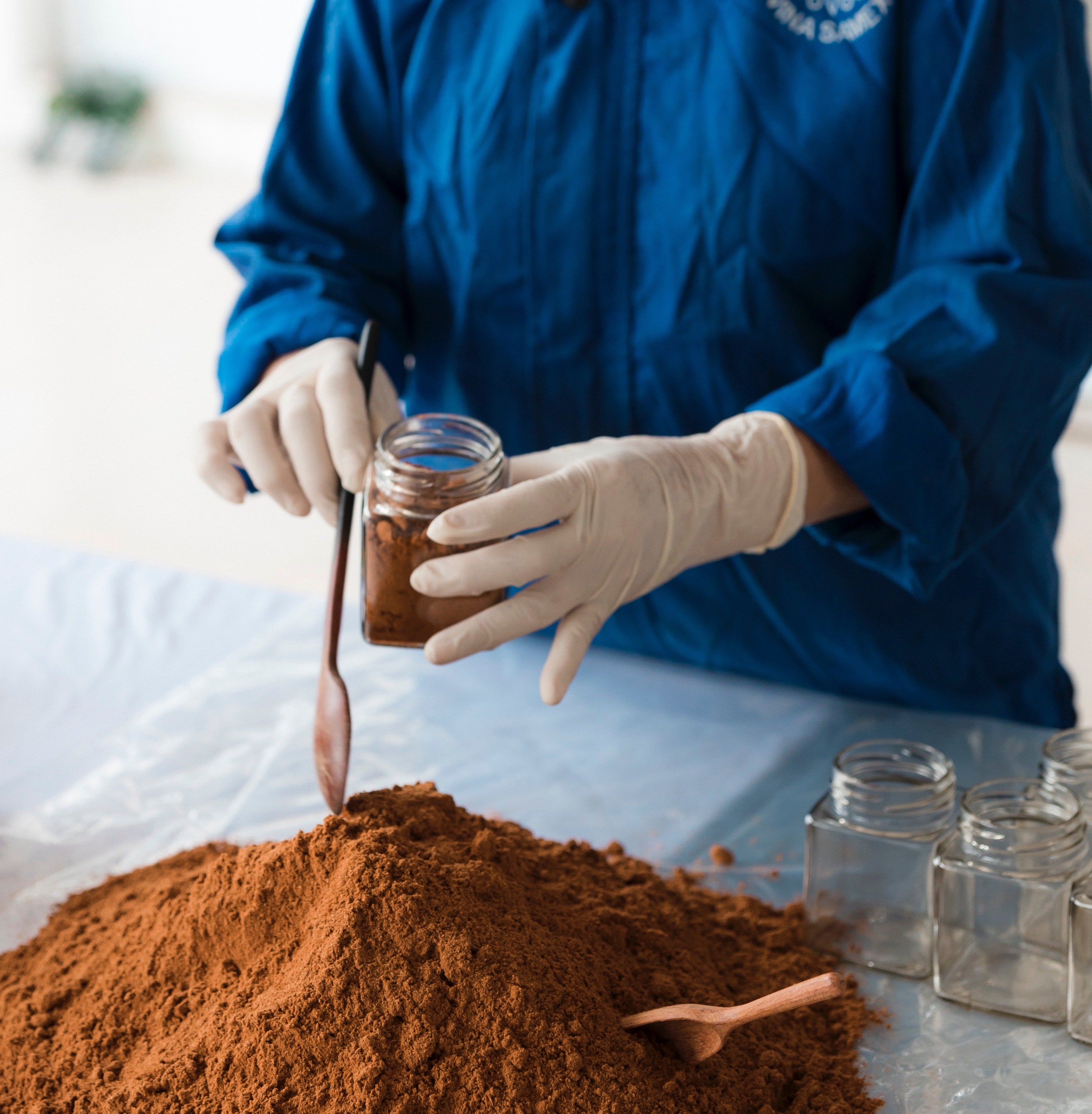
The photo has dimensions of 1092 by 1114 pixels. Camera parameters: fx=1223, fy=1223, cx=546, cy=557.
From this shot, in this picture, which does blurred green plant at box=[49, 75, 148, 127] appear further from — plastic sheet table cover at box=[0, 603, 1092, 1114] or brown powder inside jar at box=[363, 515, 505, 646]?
brown powder inside jar at box=[363, 515, 505, 646]

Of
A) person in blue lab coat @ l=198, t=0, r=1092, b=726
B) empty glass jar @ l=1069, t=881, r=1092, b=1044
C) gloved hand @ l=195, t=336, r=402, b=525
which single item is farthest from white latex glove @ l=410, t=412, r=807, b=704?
empty glass jar @ l=1069, t=881, r=1092, b=1044

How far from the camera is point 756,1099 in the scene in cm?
81

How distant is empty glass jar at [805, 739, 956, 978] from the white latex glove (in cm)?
23

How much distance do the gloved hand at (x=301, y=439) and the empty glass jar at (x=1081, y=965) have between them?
663 mm

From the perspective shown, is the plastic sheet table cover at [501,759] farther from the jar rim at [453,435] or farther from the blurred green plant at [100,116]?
the blurred green plant at [100,116]

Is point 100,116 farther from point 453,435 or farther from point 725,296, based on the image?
point 453,435

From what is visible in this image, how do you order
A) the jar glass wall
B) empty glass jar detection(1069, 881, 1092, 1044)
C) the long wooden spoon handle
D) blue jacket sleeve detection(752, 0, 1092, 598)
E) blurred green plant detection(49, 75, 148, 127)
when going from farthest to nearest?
blurred green plant detection(49, 75, 148, 127), blue jacket sleeve detection(752, 0, 1092, 598), the jar glass wall, empty glass jar detection(1069, 881, 1092, 1044), the long wooden spoon handle

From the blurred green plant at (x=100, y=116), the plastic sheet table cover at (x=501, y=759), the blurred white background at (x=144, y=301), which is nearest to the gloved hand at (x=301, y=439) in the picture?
the plastic sheet table cover at (x=501, y=759)

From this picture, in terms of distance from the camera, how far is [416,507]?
3.13 feet

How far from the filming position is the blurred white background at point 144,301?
11.2ft

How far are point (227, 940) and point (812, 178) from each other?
0.88 meters

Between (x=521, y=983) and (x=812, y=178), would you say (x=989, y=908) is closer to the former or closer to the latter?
(x=521, y=983)

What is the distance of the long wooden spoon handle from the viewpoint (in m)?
0.74

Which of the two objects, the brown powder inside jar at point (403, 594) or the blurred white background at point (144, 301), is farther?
the blurred white background at point (144, 301)
